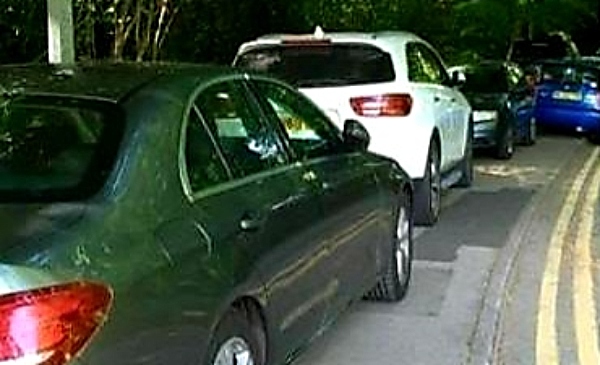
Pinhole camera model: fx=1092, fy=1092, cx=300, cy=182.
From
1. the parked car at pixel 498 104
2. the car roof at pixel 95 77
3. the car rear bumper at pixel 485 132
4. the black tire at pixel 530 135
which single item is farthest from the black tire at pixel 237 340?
the black tire at pixel 530 135

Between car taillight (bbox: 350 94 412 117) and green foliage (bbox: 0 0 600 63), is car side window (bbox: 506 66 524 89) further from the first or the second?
car taillight (bbox: 350 94 412 117)

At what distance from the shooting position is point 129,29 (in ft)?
49.5

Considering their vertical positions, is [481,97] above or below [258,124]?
below

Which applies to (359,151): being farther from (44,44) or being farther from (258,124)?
(44,44)

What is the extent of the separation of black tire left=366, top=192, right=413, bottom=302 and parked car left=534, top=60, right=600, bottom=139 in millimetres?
11928

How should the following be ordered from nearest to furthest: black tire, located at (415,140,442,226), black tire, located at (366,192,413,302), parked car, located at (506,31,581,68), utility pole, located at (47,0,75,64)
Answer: black tire, located at (366,192,413,302), utility pole, located at (47,0,75,64), black tire, located at (415,140,442,226), parked car, located at (506,31,581,68)

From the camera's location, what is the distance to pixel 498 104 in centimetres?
1549

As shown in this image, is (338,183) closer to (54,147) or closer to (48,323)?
(54,147)

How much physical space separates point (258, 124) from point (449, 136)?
19.5 feet

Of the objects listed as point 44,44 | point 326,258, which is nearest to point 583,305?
point 326,258

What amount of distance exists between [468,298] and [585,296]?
82 cm

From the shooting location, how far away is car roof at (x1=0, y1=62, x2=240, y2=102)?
14.4ft

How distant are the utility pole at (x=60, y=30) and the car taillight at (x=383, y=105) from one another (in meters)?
2.47

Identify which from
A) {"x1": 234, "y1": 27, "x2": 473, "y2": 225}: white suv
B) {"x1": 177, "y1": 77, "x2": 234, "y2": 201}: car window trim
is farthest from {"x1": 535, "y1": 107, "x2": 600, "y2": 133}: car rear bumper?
{"x1": 177, "y1": 77, "x2": 234, "y2": 201}: car window trim
